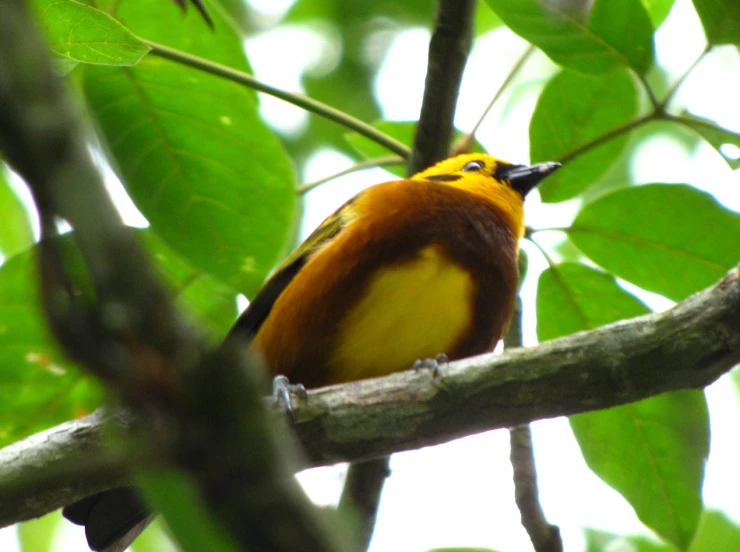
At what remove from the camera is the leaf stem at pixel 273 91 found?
→ 10.4 ft

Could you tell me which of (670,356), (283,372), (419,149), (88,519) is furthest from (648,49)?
(88,519)

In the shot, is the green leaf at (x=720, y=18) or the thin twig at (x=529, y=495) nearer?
the thin twig at (x=529, y=495)

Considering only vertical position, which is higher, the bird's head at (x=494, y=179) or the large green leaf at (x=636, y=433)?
the bird's head at (x=494, y=179)

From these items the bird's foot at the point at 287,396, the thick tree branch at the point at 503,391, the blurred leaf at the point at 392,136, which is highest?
the blurred leaf at the point at 392,136

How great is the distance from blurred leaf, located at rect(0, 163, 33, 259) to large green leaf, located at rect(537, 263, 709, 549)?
247cm

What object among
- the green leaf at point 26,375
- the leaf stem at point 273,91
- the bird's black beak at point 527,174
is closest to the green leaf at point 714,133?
the bird's black beak at point 527,174

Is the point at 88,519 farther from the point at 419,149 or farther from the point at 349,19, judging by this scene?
the point at 349,19

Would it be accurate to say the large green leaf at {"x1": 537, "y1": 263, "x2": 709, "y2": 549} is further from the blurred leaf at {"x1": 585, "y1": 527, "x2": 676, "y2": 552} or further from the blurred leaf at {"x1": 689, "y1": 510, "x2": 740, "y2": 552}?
the blurred leaf at {"x1": 689, "y1": 510, "x2": 740, "y2": 552}

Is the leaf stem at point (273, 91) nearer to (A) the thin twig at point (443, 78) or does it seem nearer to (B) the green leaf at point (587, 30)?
(A) the thin twig at point (443, 78)

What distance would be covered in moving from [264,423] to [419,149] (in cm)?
250

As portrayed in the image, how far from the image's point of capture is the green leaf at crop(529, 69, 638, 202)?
337 cm

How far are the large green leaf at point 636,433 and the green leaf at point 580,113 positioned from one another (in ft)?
1.51

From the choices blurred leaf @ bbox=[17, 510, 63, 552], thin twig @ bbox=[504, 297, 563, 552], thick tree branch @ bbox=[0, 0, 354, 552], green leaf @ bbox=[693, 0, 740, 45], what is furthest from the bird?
thick tree branch @ bbox=[0, 0, 354, 552]

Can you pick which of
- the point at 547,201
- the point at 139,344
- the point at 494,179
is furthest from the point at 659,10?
the point at 139,344
